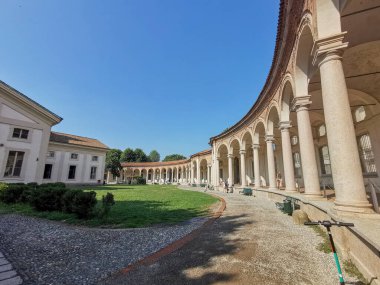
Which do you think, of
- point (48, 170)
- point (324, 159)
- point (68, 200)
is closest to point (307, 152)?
point (68, 200)

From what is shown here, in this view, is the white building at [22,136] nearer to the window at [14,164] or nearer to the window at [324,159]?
the window at [14,164]

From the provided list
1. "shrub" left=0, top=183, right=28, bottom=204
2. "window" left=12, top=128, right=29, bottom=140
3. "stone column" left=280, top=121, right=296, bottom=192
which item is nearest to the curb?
"stone column" left=280, top=121, right=296, bottom=192

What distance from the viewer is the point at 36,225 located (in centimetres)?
657

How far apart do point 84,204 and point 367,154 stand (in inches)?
676

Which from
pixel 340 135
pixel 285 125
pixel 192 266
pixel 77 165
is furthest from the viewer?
pixel 77 165

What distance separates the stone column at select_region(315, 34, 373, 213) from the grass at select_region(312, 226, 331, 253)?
935mm

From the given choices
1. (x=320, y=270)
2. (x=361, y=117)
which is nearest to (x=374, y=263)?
(x=320, y=270)

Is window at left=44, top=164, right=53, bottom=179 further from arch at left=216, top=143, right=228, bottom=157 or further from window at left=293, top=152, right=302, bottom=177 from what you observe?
window at left=293, top=152, right=302, bottom=177

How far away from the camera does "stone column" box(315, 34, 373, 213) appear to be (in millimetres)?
4520

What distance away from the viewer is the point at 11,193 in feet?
35.1

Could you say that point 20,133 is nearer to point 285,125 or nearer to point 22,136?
point 22,136

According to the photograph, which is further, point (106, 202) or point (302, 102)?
point (302, 102)

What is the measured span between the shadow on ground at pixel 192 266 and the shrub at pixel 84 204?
15.0 ft

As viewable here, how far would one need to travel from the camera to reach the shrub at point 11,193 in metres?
10.7
